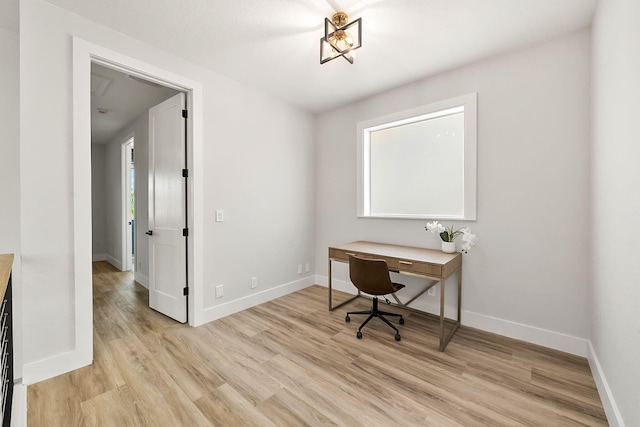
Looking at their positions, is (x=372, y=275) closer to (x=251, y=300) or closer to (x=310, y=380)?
(x=310, y=380)

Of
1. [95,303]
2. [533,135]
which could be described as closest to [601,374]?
[533,135]

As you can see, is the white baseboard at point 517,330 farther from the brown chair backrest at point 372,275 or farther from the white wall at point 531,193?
the brown chair backrest at point 372,275

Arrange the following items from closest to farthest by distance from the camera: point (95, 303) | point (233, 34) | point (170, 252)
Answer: point (233, 34) < point (170, 252) < point (95, 303)

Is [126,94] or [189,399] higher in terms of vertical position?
[126,94]

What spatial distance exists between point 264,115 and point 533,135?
2857 mm

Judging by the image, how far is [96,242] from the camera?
6137mm

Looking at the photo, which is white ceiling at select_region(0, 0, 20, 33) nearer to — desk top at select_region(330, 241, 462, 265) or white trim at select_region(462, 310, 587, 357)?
desk top at select_region(330, 241, 462, 265)

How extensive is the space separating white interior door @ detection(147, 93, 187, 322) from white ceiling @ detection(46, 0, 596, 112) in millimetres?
704

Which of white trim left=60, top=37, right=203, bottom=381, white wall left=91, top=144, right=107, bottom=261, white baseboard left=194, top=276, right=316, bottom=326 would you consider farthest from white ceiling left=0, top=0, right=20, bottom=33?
white wall left=91, top=144, right=107, bottom=261

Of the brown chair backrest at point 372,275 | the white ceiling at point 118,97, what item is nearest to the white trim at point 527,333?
the brown chair backrest at point 372,275

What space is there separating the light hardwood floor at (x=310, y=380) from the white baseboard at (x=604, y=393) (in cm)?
5

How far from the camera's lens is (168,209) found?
9.68 feet

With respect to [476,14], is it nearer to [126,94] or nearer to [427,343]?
[427,343]

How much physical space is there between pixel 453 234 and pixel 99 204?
7.43 m
